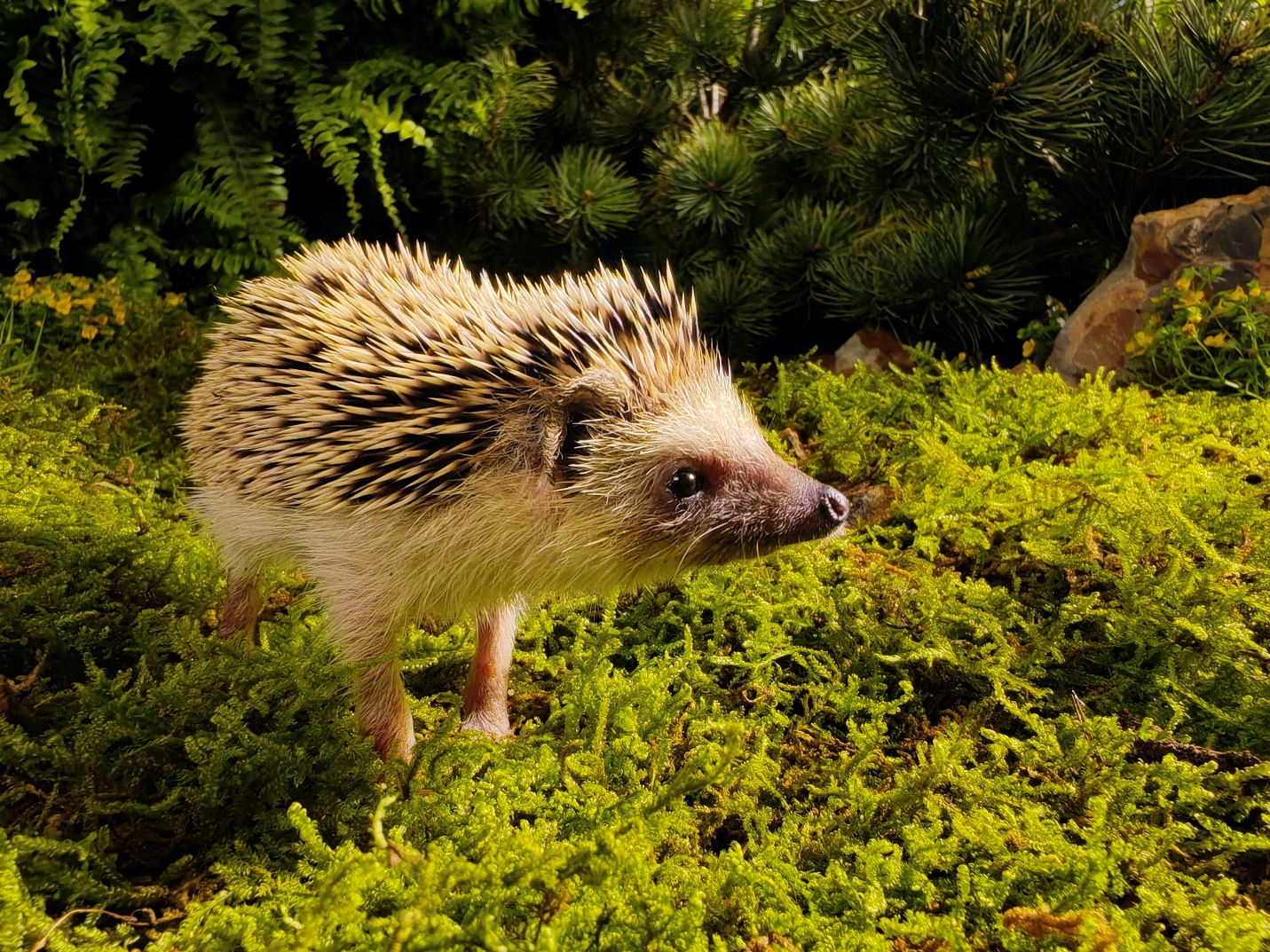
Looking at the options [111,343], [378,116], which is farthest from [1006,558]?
[111,343]

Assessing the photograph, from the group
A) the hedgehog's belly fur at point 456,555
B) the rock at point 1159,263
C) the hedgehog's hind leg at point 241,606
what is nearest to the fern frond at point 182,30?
the hedgehog's hind leg at point 241,606

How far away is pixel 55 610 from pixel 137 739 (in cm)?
96

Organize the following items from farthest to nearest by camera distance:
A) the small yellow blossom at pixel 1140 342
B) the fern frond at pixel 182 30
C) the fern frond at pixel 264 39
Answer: the fern frond at pixel 264 39, the fern frond at pixel 182 30, the small yellow blossom at pixel 1140 342

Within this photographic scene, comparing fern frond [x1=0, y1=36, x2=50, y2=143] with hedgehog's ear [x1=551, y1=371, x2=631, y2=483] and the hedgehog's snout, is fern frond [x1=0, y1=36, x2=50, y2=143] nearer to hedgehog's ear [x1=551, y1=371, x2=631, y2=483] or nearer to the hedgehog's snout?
hedgehog's ear [x1=551, y1=371, x2=631, y2=483]

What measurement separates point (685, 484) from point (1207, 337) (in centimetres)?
365

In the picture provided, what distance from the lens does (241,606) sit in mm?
3477

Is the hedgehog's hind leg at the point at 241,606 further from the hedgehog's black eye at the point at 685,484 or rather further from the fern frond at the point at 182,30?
the fern frond at the point at 182,30

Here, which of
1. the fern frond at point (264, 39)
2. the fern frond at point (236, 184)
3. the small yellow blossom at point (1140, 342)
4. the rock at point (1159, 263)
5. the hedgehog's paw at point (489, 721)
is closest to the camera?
the hedgehog's paw at point (489, 721)

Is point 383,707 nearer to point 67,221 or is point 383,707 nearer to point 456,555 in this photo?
point 456,555

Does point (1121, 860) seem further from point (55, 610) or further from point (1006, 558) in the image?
point (55, 610)

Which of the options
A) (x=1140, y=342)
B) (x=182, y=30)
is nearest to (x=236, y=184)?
(x=182, y=30)

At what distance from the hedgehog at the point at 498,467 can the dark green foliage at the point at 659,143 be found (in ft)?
10.7

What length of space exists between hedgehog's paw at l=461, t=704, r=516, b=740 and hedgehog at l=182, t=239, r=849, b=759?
23cm

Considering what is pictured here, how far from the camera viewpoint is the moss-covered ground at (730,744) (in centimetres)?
208
